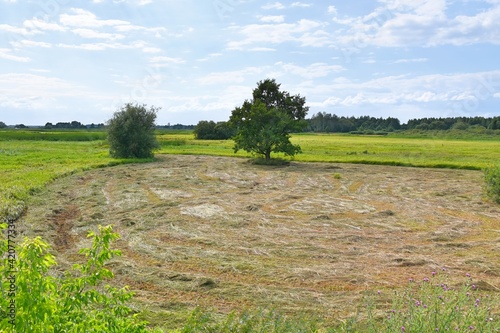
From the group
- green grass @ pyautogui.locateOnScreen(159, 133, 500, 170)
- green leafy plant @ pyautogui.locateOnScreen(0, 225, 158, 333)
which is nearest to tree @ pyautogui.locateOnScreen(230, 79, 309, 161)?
green grass @ pyautogui.locateOnScreen(159, 133, 500, 170)

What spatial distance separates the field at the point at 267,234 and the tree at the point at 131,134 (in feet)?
43.2

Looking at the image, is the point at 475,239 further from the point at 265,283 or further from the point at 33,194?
the point at 33,194

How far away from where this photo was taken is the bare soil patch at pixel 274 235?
800 centimetres

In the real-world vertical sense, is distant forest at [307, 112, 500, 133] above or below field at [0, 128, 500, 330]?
above

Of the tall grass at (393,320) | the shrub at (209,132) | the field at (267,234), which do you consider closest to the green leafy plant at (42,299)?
the tall grass at (393,320)

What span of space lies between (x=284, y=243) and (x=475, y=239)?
17.0 ft

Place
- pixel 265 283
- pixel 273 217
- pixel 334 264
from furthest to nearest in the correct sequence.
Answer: pixel 273 217
pixel 334 264
pixel 265 283

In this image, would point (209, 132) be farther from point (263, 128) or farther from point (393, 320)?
point (393, 320)

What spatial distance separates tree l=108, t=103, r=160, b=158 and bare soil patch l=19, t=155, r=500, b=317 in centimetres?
1412

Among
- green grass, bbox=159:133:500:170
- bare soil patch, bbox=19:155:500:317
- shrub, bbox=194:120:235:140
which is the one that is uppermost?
shrub, bbox=194:120:235:140

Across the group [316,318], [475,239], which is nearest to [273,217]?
[475,239]

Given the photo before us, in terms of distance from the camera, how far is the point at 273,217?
45.9 feet

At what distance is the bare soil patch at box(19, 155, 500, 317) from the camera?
26.2 ft

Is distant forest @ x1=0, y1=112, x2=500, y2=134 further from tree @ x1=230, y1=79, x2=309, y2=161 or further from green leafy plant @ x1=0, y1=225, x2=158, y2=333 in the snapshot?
green leafy plant @ x1=0, y1=225, x2=158, y2=333
